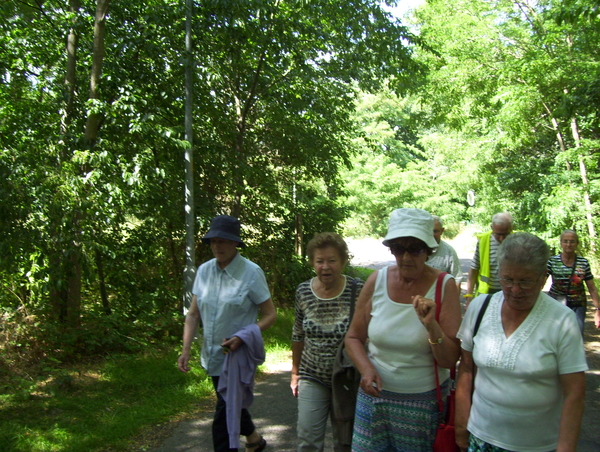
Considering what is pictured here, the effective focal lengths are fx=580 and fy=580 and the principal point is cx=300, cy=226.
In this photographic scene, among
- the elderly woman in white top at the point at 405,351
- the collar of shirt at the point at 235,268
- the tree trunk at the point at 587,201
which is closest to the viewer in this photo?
the elderly woman in white top at the point at 405,351

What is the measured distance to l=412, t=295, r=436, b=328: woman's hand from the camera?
267cm

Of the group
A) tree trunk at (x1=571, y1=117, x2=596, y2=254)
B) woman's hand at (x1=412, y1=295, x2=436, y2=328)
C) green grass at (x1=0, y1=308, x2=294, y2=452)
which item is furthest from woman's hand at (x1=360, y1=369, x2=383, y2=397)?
tree trunk at (x1=571, y1=117, x2=596, y2=254)

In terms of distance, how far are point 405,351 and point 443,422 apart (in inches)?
16.0

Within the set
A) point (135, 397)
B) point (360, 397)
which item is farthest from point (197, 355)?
point (360, 397)

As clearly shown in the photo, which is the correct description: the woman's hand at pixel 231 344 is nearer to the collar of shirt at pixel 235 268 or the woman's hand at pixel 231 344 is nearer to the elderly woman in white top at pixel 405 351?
the collar of shirt at pixel 235 268

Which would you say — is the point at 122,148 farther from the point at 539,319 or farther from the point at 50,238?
the point at 539,319

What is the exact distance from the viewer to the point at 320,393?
3.65 metres

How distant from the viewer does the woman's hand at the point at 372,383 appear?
286 cm

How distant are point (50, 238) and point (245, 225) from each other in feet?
17.4

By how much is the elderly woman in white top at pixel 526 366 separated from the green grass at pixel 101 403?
135 inches

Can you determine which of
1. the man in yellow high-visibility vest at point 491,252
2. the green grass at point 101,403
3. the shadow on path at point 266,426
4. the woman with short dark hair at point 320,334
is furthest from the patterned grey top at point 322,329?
the man in yellow high-visibility vest at point 491,252

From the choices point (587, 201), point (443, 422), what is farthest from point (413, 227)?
point (587, 201)

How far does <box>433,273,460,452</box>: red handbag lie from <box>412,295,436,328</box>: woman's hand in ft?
0.52

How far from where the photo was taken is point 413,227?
2.91m
